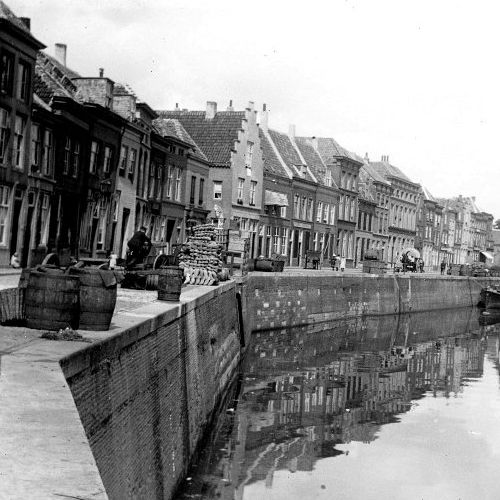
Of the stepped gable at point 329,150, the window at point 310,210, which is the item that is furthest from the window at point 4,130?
the stepped gable at point 329,150

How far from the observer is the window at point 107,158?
3561 centimetres

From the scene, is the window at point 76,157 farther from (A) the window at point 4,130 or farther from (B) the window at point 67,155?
(A) the window at point 4,130

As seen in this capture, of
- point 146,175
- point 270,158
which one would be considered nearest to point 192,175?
point 146,175

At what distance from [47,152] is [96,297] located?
2031cm

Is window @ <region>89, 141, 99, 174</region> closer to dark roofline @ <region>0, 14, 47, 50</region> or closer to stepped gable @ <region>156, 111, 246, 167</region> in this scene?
dark roofline @ <region>0, 14, 47, 50</region>

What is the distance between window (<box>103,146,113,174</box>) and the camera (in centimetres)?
3561

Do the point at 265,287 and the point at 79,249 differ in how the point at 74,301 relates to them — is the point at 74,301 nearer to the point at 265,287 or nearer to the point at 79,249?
the point at 79,249

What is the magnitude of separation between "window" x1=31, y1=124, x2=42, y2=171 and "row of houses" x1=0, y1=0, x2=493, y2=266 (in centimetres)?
5

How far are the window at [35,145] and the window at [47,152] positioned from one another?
36 cm

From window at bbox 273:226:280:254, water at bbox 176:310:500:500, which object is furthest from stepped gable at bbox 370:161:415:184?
water at bbox 176:310:500:500

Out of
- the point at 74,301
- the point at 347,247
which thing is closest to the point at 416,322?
the point at 347,247

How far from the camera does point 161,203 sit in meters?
43.3

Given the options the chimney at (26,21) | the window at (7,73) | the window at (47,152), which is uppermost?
the chimney at (26,21)

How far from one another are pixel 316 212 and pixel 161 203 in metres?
25.3
